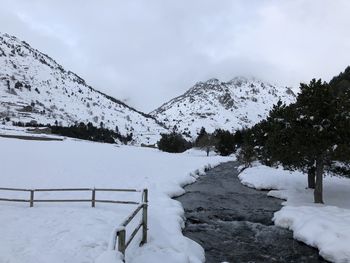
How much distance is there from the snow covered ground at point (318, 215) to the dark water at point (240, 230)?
57 centimetres

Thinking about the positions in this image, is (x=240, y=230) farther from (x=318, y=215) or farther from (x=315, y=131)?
(x=315, y=131)

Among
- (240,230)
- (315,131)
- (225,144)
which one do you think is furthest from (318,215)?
(225,144)

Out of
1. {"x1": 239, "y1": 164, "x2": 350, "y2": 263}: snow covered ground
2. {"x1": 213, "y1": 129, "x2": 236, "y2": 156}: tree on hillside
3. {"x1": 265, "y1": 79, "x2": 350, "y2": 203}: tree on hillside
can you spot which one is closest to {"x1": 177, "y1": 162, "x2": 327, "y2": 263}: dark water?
{"x1": 239, "y1": 164, "x2": 350, "y2": 263}: snow covered ground

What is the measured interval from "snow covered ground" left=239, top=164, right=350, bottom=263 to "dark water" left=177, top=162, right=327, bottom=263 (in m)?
0.57

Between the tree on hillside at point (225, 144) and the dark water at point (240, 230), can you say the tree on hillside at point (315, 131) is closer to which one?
the dark water at point (240, 230)

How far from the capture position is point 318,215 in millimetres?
21750

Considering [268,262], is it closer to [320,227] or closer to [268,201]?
[320,227]

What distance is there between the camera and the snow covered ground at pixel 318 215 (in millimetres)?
16922

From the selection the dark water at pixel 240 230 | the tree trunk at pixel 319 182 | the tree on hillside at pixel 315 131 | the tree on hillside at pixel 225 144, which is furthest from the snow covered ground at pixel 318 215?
the tree on hillside at pixel 225 144

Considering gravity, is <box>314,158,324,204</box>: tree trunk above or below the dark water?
above

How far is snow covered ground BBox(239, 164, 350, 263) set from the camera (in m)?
16.9

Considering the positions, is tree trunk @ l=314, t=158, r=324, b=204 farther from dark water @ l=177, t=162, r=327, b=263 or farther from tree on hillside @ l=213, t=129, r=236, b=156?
tree on hillside @ l=213, t=129, r=236, b=156

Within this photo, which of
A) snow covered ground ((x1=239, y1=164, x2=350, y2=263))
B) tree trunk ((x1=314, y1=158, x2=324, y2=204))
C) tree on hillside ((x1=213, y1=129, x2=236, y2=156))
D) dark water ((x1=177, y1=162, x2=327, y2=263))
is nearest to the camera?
snow covered ground ((x1=239, y1=164, x2=350, y2=263))

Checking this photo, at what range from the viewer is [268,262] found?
1616 centimetres
